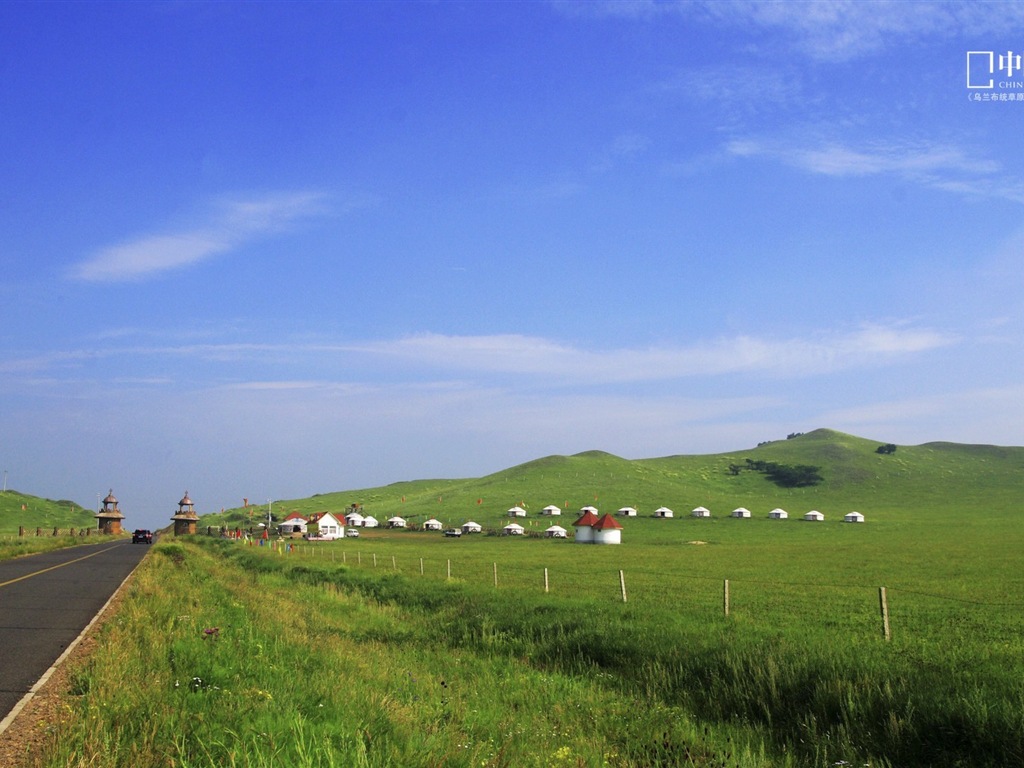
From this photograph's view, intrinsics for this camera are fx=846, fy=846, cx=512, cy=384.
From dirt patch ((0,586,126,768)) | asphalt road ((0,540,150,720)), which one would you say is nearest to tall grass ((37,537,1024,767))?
dirt patch ((0,586,126,768))

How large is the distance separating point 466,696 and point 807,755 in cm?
484

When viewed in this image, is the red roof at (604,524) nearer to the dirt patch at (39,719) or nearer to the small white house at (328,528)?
the small white house at (328,528)

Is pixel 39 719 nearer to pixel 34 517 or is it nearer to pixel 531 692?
pixel 531 692

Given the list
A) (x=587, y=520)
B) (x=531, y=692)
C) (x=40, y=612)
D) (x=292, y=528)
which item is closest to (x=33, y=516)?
(x=292, y=528)

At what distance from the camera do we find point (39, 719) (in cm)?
896

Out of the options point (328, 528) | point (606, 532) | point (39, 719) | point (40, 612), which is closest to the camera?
point (39, 719)

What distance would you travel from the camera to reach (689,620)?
1997 centimetres

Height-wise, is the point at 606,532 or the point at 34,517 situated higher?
the point at 34,517

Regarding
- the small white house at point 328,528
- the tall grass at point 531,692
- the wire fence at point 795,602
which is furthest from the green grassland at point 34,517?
the tall grass at point 531,692

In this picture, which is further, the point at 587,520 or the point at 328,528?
the point at 328,528

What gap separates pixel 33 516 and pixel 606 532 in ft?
404

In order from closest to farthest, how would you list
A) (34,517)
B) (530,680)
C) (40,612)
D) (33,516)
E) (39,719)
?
(39,719), (530,680), (40,612), (34,517), (33,516)

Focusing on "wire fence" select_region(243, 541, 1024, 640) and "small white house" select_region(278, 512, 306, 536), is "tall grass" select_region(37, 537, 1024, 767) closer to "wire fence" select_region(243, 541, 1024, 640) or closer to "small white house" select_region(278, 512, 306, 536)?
"wire fence" select_region(243, 541, 1024, 640)

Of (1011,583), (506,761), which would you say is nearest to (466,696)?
(506,761)
